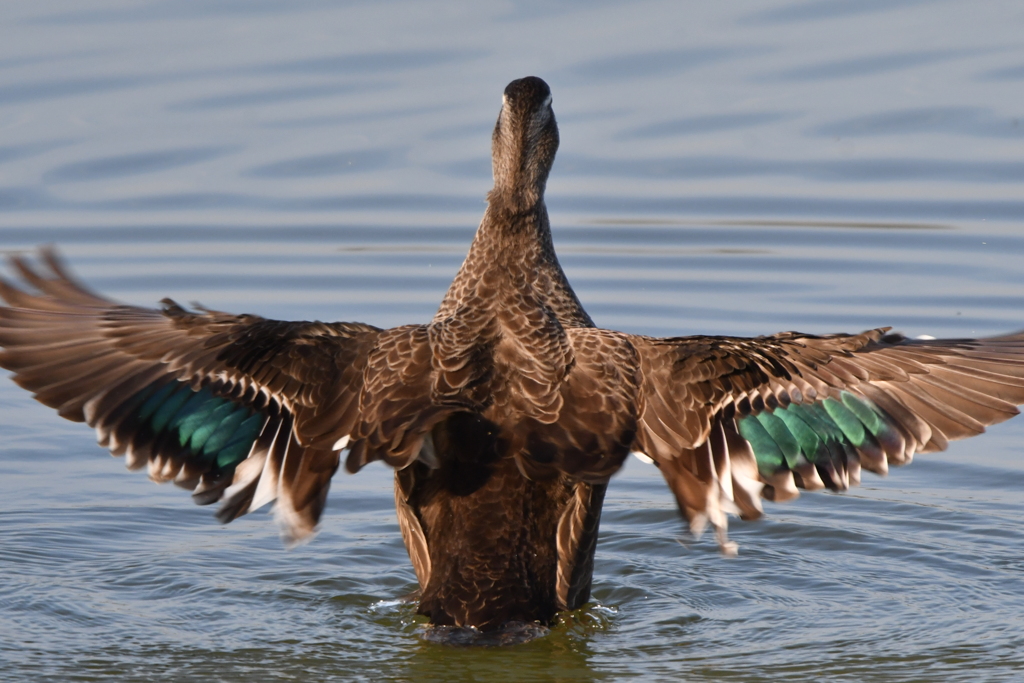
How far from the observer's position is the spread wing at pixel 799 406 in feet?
20.4

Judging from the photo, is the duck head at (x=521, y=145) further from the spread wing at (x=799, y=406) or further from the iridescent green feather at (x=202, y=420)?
the iridescent green feather at (x=202, y=420)

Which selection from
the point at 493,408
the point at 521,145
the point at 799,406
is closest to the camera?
the point at 493,408

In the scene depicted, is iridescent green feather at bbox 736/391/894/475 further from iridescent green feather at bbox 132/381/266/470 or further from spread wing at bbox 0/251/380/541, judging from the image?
iridescent green feather at bbox 132/381/266/470

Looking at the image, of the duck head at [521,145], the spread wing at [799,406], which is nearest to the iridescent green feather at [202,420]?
the spread wing at [799,406]

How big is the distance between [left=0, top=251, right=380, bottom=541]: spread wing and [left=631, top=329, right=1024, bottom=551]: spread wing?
1.17 metres

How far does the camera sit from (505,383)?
6305 mm

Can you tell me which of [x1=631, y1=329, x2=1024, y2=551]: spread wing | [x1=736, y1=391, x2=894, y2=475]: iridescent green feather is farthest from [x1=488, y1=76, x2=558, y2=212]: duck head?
[x1=736, y1=391, x2=894, y2=475]: iridescent green feather

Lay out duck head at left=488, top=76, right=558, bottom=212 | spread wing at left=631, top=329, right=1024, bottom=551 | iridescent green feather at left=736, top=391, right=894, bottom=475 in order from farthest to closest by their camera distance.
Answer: duck head at left=488, top=76, right=558, bottom=212
iridescent green feather at left=736, top=391, right=894, bottom=475
spread wing at left=631, top=329, right=1024, bottom=551

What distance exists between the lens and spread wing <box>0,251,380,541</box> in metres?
6.26

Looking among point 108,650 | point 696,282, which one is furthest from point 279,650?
point 696,282

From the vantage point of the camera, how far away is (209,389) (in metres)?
6.39

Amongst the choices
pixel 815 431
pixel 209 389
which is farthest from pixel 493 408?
pixel 815 431

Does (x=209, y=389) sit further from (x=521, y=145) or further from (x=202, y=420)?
(x=521, y=145)

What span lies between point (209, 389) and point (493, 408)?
108cm
